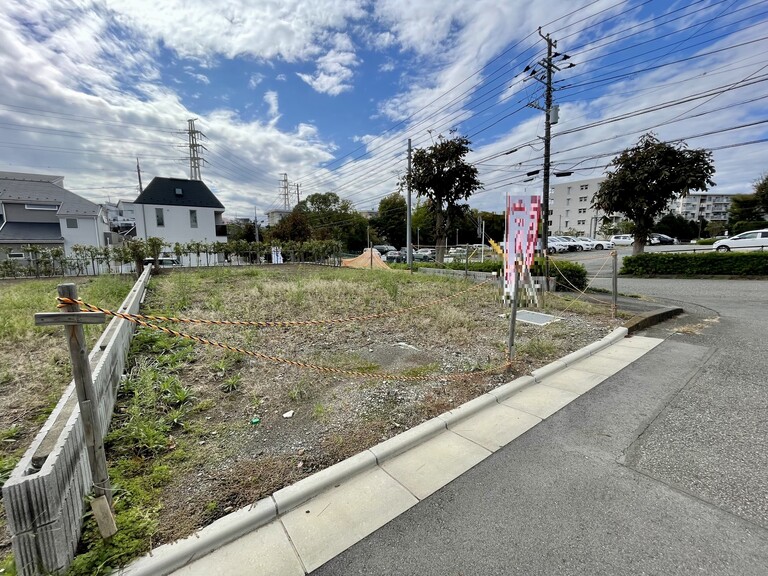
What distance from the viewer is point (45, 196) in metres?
25.0

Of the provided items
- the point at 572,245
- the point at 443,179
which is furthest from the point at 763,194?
the point at 443,179

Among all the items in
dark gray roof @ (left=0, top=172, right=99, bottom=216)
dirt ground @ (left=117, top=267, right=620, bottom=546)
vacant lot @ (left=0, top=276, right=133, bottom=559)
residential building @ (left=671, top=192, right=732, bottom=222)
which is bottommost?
dirt ground @ (left=117, top=267, right=620, bottom=546)

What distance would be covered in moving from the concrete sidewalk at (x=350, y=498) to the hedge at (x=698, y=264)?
14.7 m

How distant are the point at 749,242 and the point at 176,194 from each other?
4044cm

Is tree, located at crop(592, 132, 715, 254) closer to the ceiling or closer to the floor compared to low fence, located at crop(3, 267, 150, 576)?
closer to the ceiling

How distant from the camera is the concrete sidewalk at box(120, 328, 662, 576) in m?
1.72

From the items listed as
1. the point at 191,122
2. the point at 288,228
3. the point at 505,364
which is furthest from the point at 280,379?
the point at 191,122

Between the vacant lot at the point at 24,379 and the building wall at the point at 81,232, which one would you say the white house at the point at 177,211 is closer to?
the building wall at the point at 81,232

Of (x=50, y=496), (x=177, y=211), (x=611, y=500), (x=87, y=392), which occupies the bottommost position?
(x=611, y=500)

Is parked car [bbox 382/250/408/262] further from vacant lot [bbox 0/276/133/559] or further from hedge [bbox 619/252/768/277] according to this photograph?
vacant lot [bbox 0/276/133/559]

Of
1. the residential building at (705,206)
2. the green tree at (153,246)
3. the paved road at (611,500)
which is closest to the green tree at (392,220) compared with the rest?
the green tree at (153,246)

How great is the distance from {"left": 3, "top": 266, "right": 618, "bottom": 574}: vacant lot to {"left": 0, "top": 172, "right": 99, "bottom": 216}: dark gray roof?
1020 inches

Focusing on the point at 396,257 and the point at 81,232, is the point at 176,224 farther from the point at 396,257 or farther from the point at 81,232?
the point at 396,257

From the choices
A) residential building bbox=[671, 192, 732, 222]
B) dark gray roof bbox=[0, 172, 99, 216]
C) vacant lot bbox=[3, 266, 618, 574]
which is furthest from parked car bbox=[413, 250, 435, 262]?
residential building bbox=[671, 192, 732, 222]
